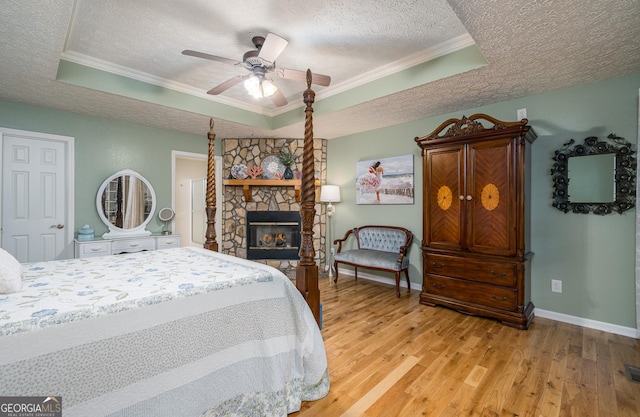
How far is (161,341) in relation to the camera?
1268 mm

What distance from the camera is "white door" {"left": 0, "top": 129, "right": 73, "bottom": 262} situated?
3.36 meters

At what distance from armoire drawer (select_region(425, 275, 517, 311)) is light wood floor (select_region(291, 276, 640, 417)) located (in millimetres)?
194

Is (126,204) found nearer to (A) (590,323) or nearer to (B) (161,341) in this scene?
(B) (161,341)

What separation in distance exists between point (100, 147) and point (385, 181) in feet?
13.1

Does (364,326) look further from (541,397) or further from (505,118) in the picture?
(505,118)

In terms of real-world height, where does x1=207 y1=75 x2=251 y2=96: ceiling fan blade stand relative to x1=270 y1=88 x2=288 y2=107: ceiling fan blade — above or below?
above

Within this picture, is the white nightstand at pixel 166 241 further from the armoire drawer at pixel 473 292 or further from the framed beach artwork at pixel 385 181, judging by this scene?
the armoire drawer at pixel 473 292

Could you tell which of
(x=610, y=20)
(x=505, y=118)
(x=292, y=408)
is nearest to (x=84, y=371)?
(x=292, y=408)

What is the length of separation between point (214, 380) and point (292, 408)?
54cm

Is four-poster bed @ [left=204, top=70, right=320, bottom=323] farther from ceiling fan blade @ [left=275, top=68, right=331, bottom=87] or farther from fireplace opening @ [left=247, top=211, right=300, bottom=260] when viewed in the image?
fireplace opening @ [left=247, top=211, right=300, bottom=260]

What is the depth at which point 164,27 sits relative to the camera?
2.39 meters

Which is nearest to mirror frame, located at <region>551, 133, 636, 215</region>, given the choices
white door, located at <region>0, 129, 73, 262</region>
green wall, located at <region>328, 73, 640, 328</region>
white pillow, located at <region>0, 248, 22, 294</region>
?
green wall, located at <region>328, 73, 640, 328</region>

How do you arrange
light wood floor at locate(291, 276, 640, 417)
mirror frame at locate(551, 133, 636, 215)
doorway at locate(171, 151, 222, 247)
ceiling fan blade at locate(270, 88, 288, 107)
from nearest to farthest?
light wood floor at locate(291, 276, 640, 417) → mirror frame at locate(551, 133, 636, 215) → ceiling fan blade at locate(270, 88, 288, 107) → doorway at locate(171, 151, 222, 247)

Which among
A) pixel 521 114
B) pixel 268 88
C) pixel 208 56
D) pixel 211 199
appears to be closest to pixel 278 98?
pixel 268 88
